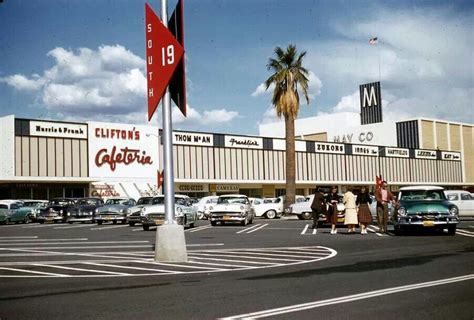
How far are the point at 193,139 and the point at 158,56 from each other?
51.6 metres

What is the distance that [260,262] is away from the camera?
41.4ft

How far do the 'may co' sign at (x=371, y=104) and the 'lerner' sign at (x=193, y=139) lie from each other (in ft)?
175

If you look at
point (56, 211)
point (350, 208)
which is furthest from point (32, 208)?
point (350, 208)

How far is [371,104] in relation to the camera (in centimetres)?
11194

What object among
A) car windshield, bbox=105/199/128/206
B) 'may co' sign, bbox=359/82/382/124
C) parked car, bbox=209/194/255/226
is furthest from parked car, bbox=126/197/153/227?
'may co' sign, bbox=359/82/382/124

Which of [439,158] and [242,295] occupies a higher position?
[439,158]

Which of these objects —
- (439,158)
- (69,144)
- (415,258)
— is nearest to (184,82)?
(415,258)

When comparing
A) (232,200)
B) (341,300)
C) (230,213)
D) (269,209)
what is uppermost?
(232,200)

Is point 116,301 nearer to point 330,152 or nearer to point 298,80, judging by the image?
point 298,80

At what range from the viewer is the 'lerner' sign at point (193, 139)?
63.4 m

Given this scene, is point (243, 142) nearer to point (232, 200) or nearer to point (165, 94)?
point (232, 200)

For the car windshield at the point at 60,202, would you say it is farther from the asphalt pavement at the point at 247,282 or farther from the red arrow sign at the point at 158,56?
the red arrow sign at the point at 158,56

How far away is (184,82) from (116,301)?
6430 millimetres

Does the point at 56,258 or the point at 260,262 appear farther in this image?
the point at 56,258
